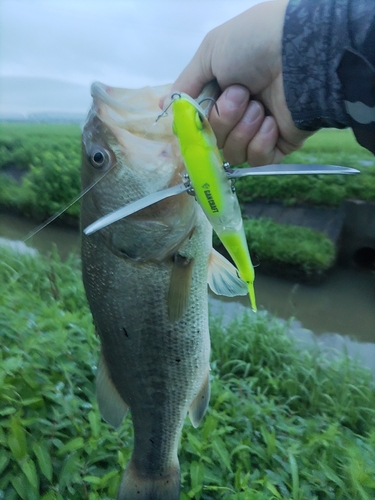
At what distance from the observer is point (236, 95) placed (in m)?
0.98

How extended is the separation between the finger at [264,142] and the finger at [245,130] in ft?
0.04

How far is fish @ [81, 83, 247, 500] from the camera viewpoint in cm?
86

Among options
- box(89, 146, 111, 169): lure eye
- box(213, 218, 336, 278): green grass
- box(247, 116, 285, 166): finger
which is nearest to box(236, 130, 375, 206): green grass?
box(213, 218, 336, 278): green grass

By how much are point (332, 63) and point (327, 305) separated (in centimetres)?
419

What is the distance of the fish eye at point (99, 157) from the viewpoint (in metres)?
0.86

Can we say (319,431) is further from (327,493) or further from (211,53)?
(211,53)

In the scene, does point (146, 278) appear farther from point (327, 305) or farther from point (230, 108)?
point (327, 305)

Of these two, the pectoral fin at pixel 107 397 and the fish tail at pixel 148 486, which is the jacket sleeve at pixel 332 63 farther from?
the fish tail at pixel 148 486

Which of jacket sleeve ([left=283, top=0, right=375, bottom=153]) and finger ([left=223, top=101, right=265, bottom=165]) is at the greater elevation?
jacket sleeve ([left=283, top=0, right=375, bottom=153])

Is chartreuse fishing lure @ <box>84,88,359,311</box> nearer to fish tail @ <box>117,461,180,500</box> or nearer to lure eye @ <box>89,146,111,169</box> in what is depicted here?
lure eye @ <box>89,146,111,169</box>

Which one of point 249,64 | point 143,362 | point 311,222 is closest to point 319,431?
point 143,362

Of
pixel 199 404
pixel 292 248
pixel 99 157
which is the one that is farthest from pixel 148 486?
pixel 292 248

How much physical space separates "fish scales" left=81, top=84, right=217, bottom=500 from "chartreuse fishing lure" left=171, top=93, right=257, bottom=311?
239 millimetres

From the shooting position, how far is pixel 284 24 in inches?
38.3
